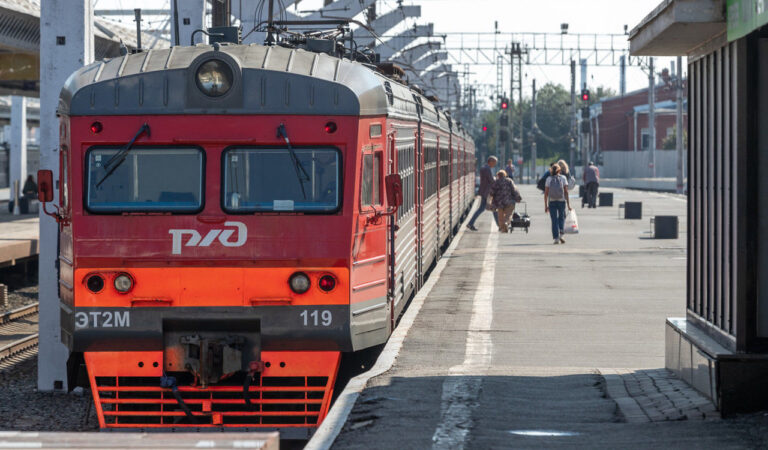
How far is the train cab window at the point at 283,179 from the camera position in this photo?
9242mm

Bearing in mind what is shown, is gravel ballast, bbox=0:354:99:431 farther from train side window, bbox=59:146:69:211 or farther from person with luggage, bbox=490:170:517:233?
person with luggage, bbox=490:170:517:233

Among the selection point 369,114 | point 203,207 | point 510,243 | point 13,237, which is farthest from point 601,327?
point 13,237

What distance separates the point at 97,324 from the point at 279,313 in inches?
52.6

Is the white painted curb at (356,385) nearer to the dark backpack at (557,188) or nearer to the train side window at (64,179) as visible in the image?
the train side window at (64,179)

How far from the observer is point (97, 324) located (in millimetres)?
9094

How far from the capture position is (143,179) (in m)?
9.26

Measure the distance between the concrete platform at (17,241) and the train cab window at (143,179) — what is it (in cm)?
1415

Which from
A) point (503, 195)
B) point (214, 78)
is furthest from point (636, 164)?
point (214, 78)

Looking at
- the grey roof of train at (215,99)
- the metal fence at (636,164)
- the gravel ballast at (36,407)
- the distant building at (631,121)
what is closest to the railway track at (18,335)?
the gravel ballast at (36,407)

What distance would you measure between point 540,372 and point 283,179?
251 cm

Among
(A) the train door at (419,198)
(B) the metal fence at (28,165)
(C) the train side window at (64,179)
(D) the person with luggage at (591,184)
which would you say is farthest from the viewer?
(B) the metal fence at (28,165)

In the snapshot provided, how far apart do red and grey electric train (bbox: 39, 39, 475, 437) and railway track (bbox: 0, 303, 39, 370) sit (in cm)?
631

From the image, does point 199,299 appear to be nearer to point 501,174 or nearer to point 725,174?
point 725,174

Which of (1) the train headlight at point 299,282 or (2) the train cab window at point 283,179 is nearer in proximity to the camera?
(1) the train headlight at point 299,282
